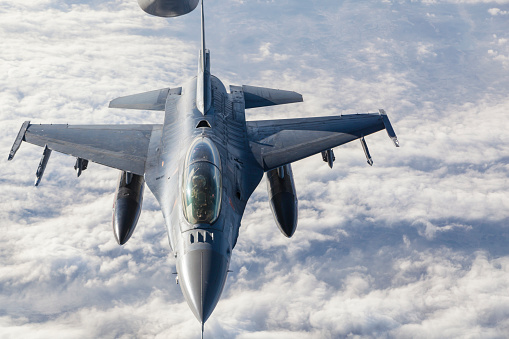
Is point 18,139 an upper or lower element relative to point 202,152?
lower

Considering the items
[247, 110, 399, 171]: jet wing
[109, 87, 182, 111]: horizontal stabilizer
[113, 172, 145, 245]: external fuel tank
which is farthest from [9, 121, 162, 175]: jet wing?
[247, 110, 399, 171]: jet wing

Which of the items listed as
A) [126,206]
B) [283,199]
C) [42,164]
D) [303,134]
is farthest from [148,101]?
[283,199]

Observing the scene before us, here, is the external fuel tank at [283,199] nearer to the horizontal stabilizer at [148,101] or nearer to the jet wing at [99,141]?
the jet wing at [99,141]

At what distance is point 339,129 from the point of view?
21.6m

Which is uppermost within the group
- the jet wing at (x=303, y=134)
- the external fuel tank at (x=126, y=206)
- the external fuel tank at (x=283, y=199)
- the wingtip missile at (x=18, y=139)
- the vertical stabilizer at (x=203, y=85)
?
the vertical stabilizer at (x=203, y=85)

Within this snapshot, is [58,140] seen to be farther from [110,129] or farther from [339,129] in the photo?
[339,129]

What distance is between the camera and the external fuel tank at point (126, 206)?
62.9 feet

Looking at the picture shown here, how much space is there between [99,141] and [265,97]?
1008cm

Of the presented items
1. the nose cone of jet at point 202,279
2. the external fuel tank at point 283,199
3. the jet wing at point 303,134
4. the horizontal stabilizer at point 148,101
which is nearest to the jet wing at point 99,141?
the horizontal stabilizer at point 148,101

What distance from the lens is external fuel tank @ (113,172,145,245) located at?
1917 cm

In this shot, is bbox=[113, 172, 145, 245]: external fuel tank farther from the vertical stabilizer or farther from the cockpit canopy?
the cockpit canopy

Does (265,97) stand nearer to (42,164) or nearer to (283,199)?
(283,199)

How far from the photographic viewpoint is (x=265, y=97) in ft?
82.1

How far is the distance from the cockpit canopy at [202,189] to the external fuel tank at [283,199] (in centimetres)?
635
